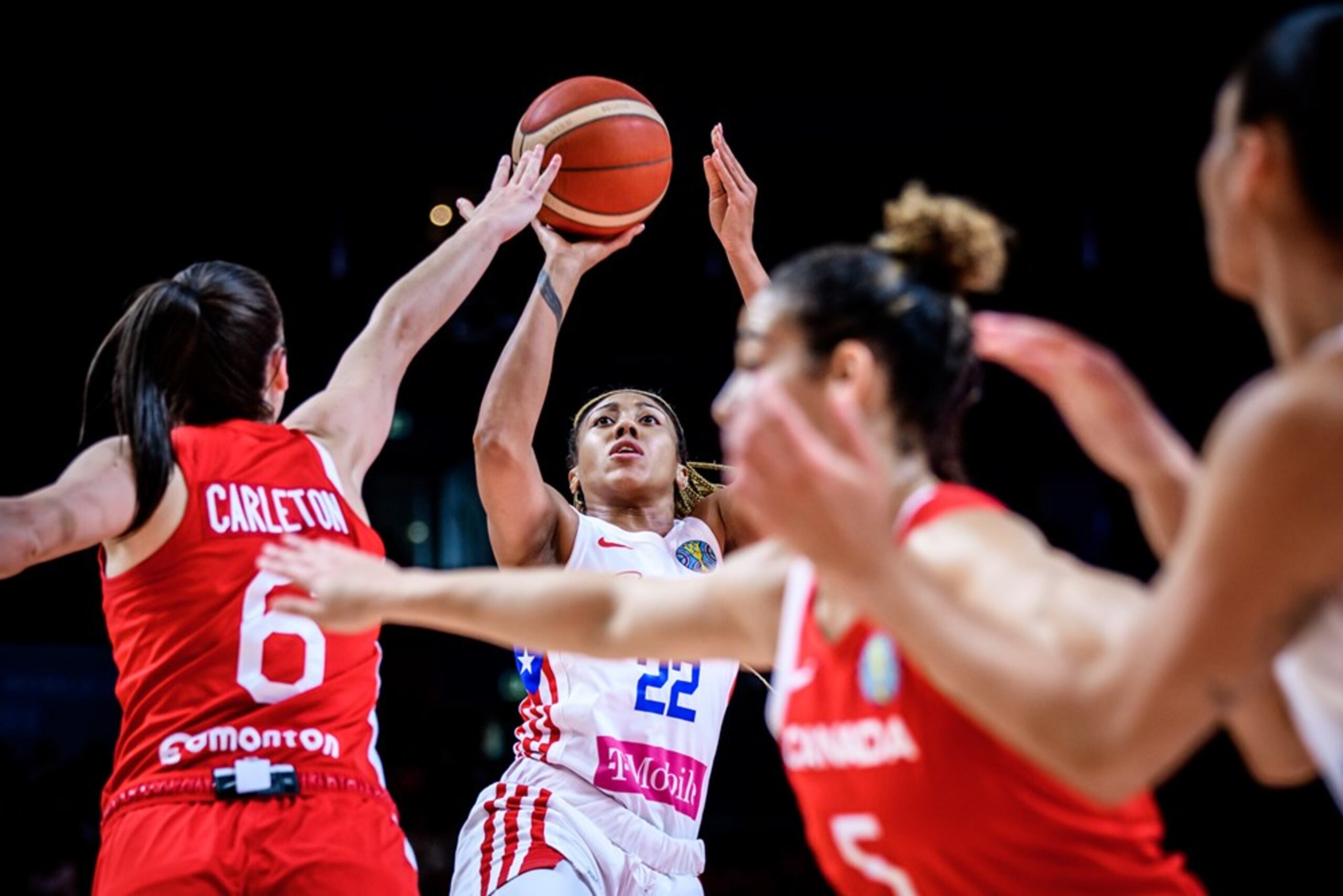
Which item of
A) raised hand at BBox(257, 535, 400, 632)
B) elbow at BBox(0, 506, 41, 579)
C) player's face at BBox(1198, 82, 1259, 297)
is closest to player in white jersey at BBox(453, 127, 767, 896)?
elbow at BBox(0, 506, 41, 579)

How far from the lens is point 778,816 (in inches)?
357

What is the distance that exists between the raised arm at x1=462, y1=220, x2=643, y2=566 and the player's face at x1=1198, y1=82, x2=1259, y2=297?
2289 millimetres

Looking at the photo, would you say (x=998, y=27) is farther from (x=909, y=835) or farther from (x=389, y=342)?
(x=909, y=835)

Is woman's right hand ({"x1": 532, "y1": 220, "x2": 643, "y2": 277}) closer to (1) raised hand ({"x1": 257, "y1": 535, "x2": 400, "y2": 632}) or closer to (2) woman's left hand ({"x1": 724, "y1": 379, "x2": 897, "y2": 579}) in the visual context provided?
(1) raised hand ({"x1": 257, "y1": 535, "x2": 400, "y2": 632})

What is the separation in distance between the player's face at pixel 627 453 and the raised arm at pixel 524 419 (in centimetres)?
27

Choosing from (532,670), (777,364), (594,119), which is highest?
(594,119)

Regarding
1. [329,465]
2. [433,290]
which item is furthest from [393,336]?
[329,465]

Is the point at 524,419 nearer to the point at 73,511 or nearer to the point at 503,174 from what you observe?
the point at 503,174

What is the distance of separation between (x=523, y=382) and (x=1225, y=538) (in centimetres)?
264

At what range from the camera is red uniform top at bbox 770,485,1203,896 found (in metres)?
1.85

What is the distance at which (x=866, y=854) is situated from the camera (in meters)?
2.04

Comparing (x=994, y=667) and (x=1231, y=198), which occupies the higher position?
(x=1231, y=198)

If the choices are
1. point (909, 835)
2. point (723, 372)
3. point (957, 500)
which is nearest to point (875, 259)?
point (957, 500)

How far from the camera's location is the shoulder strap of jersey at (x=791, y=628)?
2023 millimetres
